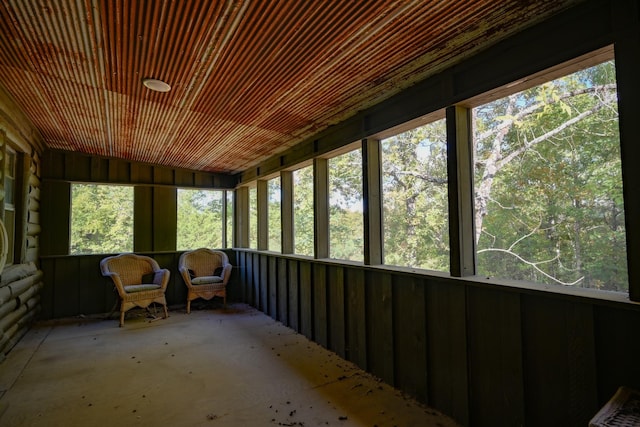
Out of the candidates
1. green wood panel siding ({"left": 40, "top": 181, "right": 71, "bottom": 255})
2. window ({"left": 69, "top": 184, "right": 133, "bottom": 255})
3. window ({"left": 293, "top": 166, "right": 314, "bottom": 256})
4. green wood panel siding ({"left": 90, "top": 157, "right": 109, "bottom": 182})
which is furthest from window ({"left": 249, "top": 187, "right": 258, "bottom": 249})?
green wood panel siding ({"left": 40, "top": 181, "right": 71, "bottom": 255})

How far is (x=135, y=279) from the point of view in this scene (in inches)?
202

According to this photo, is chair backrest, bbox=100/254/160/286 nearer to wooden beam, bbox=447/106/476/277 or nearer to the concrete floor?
the concrete floor

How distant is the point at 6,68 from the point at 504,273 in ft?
12.7

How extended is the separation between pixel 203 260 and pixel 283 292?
1.97 m

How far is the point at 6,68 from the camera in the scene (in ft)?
8.05

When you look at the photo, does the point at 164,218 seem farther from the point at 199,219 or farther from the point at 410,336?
the point at 410,336

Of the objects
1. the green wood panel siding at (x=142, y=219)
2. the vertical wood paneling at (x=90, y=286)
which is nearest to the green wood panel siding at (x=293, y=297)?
the green wood panel siding at (x=142, y=219)

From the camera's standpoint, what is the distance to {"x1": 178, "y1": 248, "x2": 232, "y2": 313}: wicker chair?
5.22 meters

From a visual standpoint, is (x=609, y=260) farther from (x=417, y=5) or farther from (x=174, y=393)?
(x=174, y=393)

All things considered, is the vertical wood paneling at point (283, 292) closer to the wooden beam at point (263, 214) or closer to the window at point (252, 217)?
the wooden beam at point (263, 214)

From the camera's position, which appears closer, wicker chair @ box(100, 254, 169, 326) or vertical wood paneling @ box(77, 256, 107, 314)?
wicker chair @ box(100, 254, 169, 326)

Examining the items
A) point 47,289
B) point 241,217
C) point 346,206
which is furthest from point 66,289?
point 346,206

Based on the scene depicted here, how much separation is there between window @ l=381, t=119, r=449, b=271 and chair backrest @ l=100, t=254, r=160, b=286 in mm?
4082

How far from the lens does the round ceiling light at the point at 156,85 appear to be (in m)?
2.59
